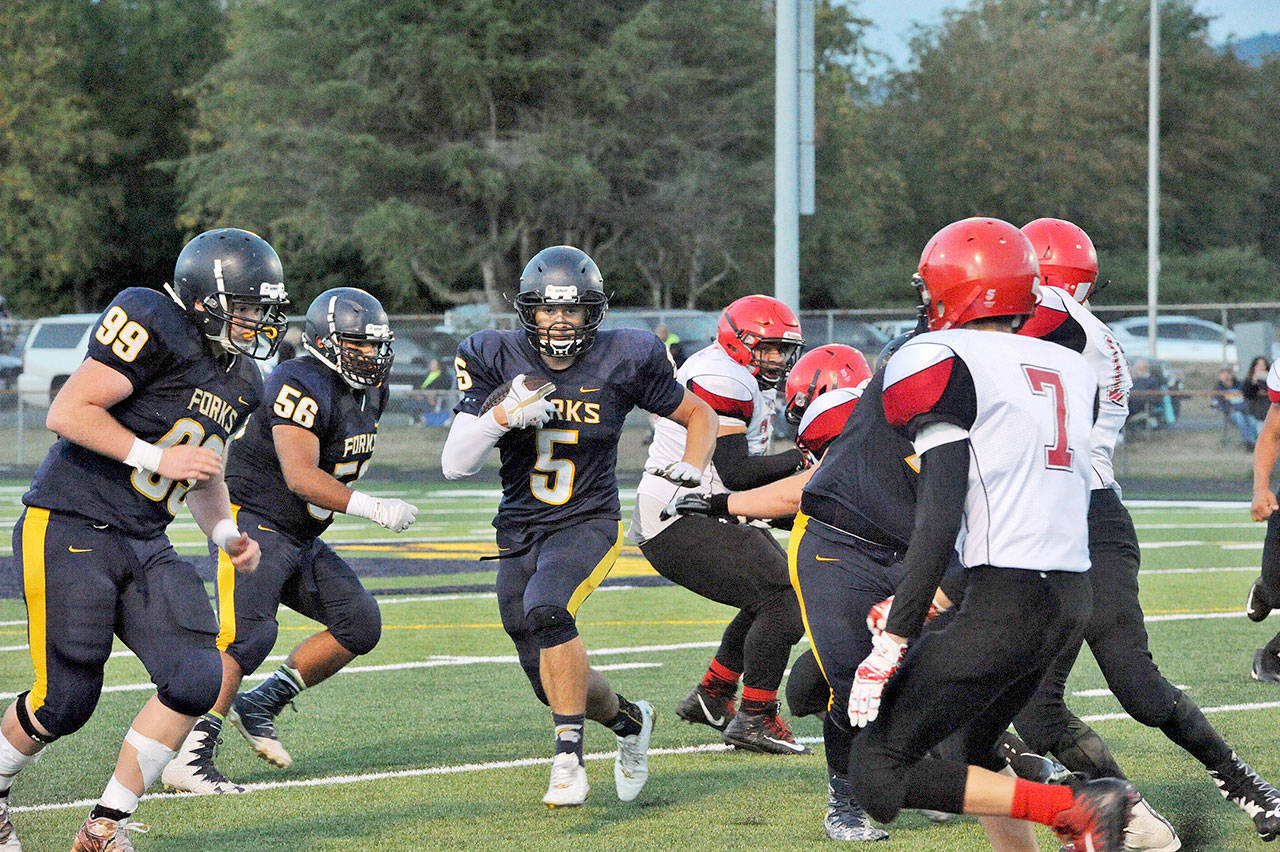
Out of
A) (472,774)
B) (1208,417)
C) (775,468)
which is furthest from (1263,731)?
(1208,417)

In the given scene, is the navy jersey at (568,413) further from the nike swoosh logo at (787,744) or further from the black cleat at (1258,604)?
the black cleat at (1258,604)

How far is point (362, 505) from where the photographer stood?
5.35m

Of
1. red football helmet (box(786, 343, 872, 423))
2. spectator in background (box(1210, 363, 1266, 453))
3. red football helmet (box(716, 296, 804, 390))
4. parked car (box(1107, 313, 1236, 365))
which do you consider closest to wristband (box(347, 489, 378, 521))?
red football helmet (box(786, 343, 872, 423))

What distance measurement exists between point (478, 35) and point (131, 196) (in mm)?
14543

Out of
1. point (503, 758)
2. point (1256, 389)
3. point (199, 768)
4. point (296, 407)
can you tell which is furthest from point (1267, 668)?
point (1256, 389)

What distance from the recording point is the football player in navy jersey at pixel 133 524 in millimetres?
4305

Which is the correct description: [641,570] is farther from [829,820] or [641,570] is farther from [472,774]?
[829,820]

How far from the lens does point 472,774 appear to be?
5566 mm

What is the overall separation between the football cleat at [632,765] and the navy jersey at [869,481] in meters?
1.13

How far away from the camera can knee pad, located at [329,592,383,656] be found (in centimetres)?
579

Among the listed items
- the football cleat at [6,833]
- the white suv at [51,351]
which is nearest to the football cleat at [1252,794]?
the football cleat at [6,833]

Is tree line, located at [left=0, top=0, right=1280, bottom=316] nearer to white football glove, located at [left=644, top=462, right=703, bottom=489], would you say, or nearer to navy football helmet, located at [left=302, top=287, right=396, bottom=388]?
navy football helmet, located at [left=302, top=287, right=396, bottom=388]

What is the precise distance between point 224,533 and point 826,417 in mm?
1905

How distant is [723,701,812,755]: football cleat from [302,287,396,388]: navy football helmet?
6.13 feet
